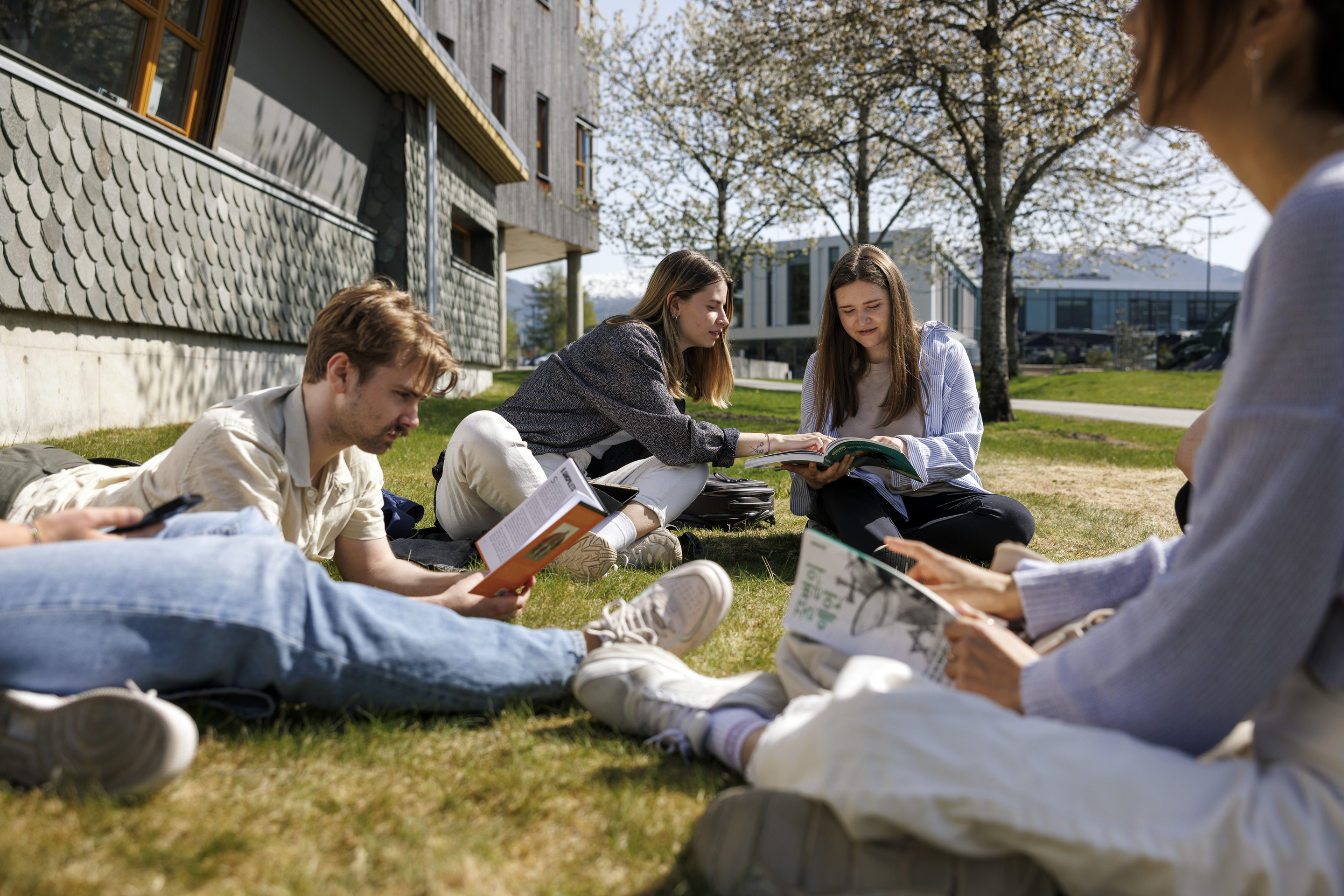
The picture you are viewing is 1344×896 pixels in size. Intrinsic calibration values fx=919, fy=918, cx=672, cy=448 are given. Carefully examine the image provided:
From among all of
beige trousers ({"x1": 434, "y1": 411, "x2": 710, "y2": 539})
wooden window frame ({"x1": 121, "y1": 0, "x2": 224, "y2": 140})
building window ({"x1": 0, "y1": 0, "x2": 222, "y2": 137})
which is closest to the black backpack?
beige trousers ({"x1": 434, "y1": 411, "x2": 710, "y2": 539})

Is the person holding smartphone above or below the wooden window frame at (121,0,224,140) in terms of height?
below

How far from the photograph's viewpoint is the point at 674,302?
471cm

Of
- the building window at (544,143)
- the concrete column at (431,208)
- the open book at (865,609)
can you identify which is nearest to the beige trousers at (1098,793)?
the open book at (865,609)

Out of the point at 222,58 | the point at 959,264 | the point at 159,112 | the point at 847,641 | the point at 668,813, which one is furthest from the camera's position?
the point at 959,264

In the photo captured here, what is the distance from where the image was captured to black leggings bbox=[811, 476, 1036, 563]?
404 cm

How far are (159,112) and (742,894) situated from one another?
8.54m

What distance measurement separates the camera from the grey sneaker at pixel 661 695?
202cm

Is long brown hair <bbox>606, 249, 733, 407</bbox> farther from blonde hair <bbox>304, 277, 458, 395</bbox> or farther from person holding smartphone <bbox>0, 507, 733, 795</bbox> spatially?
person holding smartphone <bbox>0, 507, 733, 795</bbox>

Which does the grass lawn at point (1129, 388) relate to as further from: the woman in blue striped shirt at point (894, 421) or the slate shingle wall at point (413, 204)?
the woman in blue striped shirt at point (894, 421)

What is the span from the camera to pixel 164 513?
1951 mm

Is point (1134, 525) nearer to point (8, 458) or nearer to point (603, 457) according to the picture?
point (603, 457)

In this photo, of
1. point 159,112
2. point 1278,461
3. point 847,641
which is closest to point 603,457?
point 847,641

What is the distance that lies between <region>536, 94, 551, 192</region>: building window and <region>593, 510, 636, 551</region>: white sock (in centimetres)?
1969

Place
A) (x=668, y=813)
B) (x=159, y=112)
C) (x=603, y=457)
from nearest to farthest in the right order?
(x=668, y=813) → (x=603, y=457) → (x=159, y=112)
